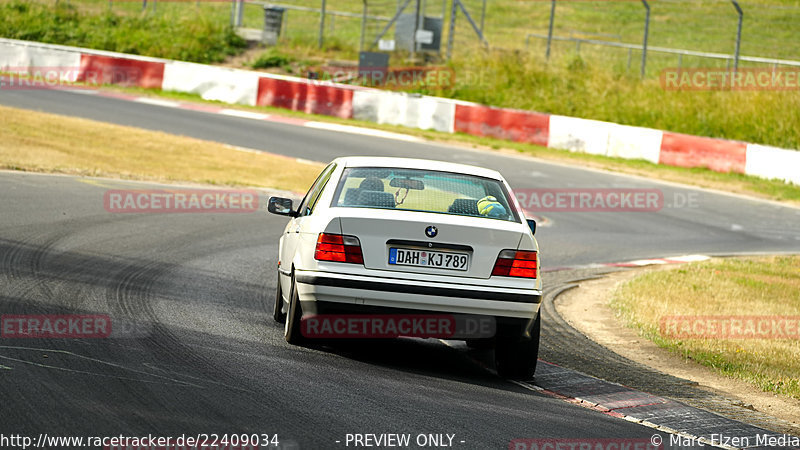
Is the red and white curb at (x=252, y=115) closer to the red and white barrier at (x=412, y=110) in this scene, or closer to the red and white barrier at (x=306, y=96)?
the red and white barrier at (x=306, y=96)

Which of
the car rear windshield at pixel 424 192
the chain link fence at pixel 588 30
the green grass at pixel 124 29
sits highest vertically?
the chain link fence at pixel 588 30

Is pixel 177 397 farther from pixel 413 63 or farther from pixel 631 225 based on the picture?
pixel 413 63

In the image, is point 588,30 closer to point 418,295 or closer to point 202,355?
point 418,295

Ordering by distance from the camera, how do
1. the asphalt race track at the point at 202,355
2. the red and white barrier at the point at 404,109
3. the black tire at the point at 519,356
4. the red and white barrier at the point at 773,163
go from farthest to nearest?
1. the red and white barrier at the point at 404,109
2. the red and white barrier at the point at 773,163
3. the black tire at the point at 519,356
4. the asphalt race track at the point at 202,355

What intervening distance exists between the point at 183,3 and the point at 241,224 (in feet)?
106

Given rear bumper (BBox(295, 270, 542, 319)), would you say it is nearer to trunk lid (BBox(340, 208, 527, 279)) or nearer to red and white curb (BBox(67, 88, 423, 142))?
trunk lid (BBox(340, 208, 527, 279))

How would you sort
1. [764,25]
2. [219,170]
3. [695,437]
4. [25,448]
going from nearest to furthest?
[25,448] → [695,437] → [219,170] → [764,25]

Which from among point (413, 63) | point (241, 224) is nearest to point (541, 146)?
point (413, 63)

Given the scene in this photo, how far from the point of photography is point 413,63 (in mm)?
32312

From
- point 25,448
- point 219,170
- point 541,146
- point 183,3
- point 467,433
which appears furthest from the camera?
point 183,3

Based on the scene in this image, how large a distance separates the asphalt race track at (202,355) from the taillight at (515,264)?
74cm

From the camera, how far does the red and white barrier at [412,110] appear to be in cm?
2336

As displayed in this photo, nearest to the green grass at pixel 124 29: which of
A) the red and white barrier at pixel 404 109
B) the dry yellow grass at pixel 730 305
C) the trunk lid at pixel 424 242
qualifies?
the red and white barrier at pixel 404 109

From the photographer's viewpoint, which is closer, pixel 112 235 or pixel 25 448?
pixel 25 448
